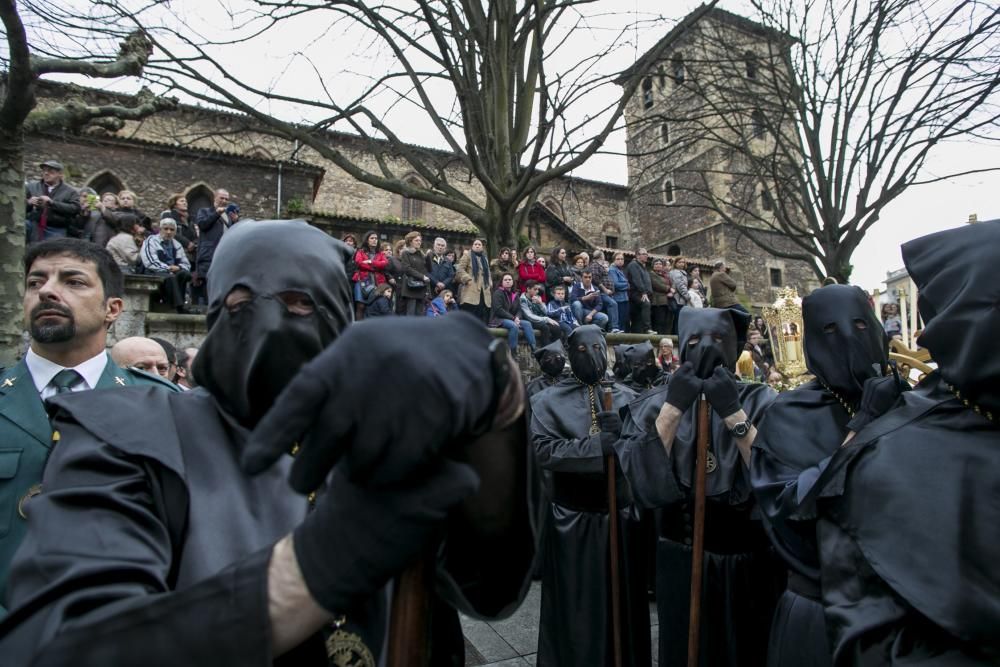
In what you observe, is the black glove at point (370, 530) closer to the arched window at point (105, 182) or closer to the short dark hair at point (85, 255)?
the short dark hair at point (85, 255)

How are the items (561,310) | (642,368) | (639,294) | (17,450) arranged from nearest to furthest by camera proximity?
(17,450) → (642,368) → (561,310) → (639,294)

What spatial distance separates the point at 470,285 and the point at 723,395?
823 centimetres

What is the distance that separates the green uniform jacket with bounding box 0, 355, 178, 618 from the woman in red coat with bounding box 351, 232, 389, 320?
8.19 m

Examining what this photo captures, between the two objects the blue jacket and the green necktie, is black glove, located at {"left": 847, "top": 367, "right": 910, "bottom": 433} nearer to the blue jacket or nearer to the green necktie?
the green necktie

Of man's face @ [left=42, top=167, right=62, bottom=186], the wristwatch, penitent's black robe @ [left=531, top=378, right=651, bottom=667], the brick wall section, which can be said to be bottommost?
penitent's black robe @ [left=531, top=378, right=651, bottom=667]

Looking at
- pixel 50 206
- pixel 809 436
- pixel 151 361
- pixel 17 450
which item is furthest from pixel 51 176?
pixel 809 436

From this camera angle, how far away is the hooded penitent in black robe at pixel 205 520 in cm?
99

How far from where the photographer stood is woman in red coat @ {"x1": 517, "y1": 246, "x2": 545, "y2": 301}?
11695 millimetres

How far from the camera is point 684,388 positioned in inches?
139

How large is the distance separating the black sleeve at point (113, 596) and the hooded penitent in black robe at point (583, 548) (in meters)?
3.33

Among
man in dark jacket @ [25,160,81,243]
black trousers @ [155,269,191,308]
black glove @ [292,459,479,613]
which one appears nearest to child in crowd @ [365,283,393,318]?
black trousers @ [155,269,191,308]

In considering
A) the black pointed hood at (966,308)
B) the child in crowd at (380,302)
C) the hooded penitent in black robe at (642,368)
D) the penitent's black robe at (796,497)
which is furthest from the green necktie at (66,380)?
the child in crowd at (380,302)

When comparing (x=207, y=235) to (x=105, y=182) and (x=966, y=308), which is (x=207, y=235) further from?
(x=105, y=182)

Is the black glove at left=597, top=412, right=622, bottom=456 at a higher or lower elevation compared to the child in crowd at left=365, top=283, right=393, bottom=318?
lower
